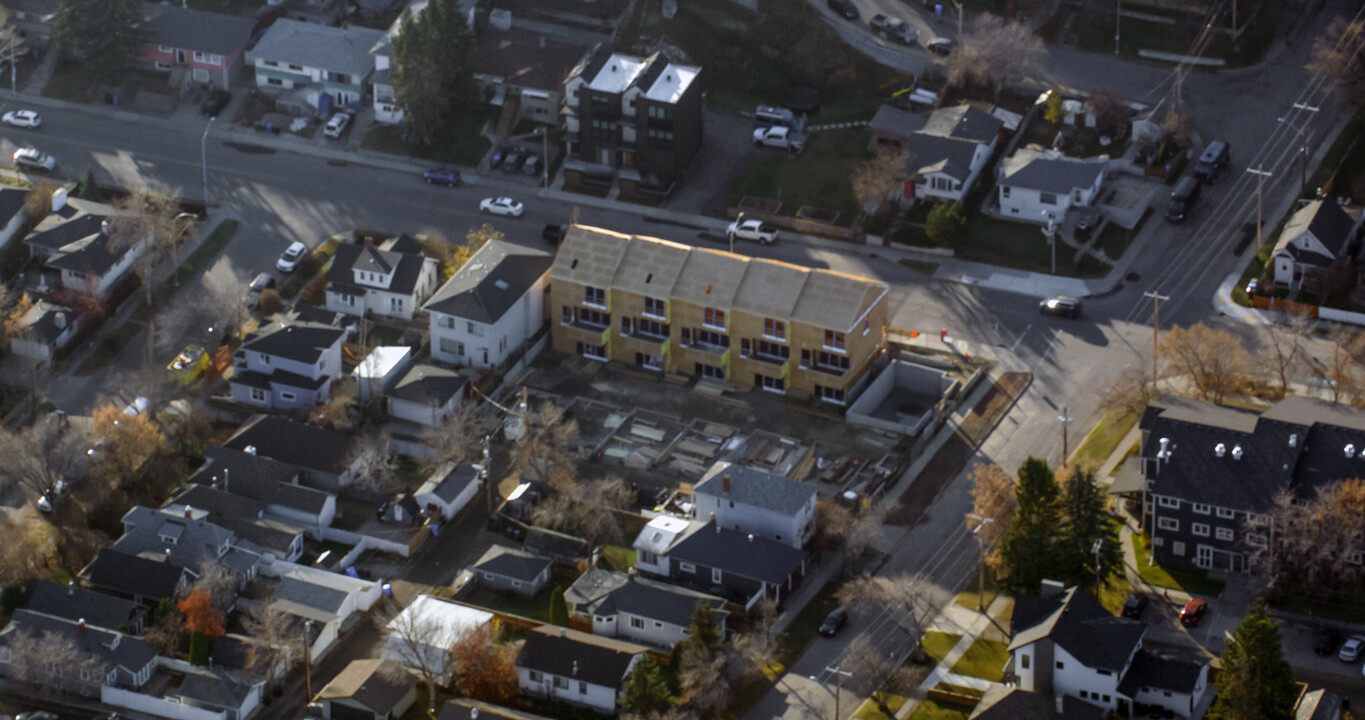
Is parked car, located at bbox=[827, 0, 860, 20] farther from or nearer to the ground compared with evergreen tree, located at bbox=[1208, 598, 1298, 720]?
farther from the ground

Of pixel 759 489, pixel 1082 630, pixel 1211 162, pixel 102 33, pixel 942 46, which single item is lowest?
pixel 759 489

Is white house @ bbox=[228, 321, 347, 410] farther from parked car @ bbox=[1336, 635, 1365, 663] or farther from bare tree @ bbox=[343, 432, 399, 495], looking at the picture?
parked car @ bbox=[1336, 635, 1365, 663]

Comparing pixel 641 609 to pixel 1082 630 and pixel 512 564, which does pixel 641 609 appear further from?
pixel 1082 630

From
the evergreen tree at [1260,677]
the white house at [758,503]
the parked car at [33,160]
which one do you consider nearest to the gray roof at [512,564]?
the white house at [758,503]

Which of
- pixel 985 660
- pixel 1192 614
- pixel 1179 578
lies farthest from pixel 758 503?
pixel 1192 614

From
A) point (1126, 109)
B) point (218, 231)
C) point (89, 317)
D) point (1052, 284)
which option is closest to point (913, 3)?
point (1126, 109)

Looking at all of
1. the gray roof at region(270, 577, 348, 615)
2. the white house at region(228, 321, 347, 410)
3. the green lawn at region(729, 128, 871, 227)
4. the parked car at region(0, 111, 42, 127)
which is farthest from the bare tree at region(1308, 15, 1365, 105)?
the parked car at region(0, 111, 42, 127)
